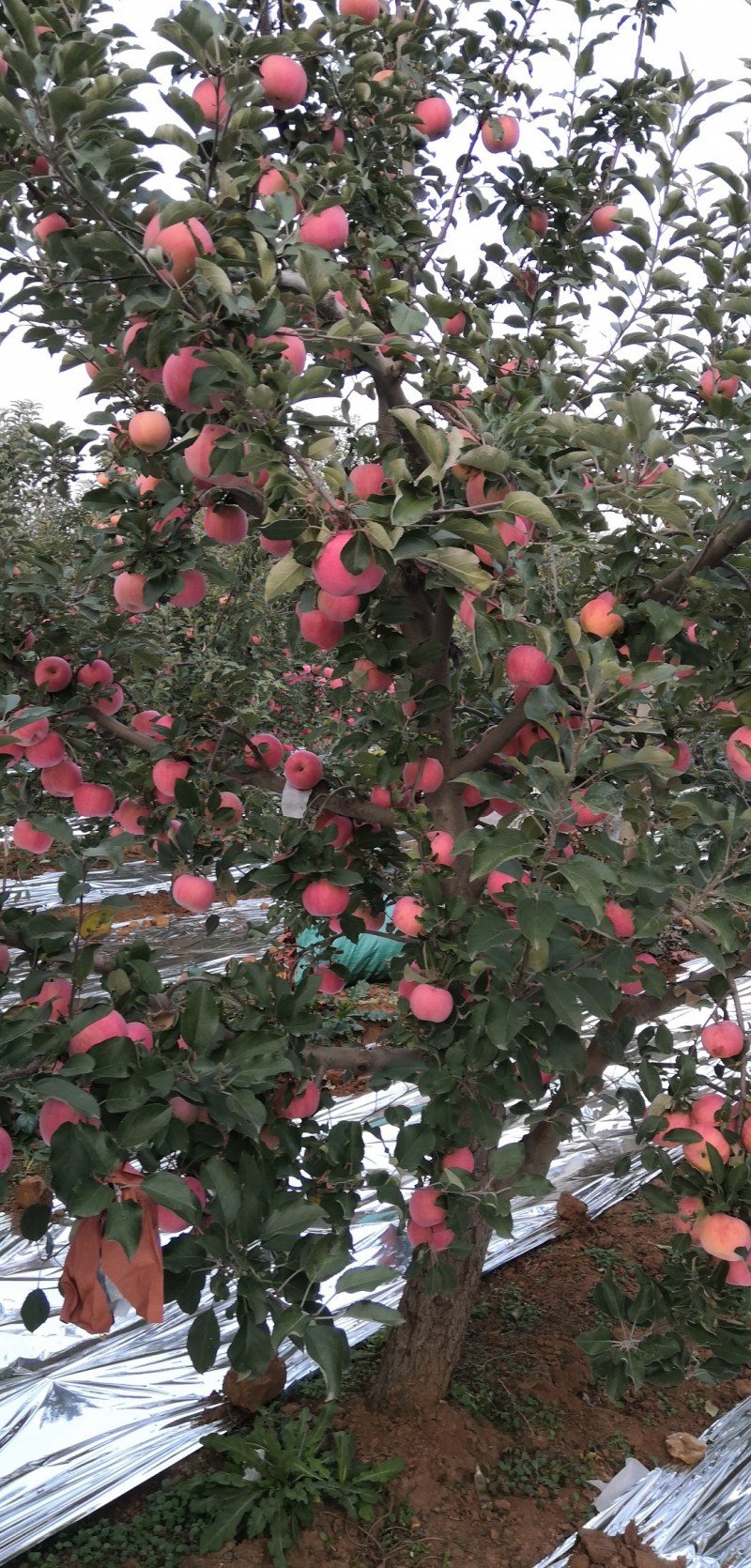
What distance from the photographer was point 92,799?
1.67 meters

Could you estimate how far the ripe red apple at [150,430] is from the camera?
118 cm

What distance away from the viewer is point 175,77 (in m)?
1.15

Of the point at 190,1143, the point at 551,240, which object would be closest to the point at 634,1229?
the point at 190,1143

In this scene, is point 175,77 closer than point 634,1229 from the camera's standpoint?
Yes

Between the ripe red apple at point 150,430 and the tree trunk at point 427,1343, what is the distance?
55.7 inches

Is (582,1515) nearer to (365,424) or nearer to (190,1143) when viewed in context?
(190,1143)

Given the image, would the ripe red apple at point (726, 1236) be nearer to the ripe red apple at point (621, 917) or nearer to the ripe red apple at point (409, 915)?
the ripe red apple at point (621, 917)

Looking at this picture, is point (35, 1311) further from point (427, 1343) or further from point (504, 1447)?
point (504, 1447)

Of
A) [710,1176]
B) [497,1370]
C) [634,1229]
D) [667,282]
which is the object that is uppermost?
[667,282]

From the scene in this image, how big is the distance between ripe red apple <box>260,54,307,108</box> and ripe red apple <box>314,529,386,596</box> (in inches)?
27.6

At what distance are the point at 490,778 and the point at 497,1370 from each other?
1.45m

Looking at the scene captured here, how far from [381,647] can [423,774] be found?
26 centimetres

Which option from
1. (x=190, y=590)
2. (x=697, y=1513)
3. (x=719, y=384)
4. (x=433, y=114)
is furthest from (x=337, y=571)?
(x=697, y=1513)

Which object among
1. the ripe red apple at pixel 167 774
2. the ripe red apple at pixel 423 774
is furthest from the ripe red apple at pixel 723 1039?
the ripe red apple at pixel 167 774
